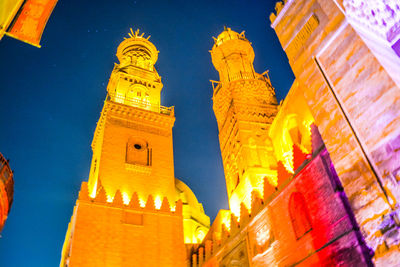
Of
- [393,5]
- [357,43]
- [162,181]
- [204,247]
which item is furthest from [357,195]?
[162,181]

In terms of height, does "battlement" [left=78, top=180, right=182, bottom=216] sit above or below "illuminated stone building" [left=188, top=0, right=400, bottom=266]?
above

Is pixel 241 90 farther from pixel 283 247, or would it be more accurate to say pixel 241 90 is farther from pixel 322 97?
pixel 322 97

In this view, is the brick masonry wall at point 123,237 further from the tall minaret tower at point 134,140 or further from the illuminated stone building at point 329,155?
the illuminated stone building at point 329,155

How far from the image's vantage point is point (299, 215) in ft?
32.4

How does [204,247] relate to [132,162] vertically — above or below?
below

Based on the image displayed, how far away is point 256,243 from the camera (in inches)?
455

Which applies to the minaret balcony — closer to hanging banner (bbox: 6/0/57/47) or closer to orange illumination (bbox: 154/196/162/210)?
orange illumination (bbox: 154/196/162/210)

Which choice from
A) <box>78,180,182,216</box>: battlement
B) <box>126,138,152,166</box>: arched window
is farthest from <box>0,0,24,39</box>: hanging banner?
<box>126,138,152,166</box>: arched window

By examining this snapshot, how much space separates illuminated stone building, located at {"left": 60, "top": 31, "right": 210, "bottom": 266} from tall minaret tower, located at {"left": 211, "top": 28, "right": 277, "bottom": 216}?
3.58 metres

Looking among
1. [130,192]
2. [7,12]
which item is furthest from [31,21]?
[130,192]

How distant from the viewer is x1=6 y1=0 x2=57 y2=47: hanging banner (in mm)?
6414

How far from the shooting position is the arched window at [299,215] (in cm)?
953

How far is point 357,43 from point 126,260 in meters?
13.4

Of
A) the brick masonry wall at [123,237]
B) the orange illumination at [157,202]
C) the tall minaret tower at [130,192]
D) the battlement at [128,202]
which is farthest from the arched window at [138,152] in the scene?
the brick masonry wall at [123,237]
